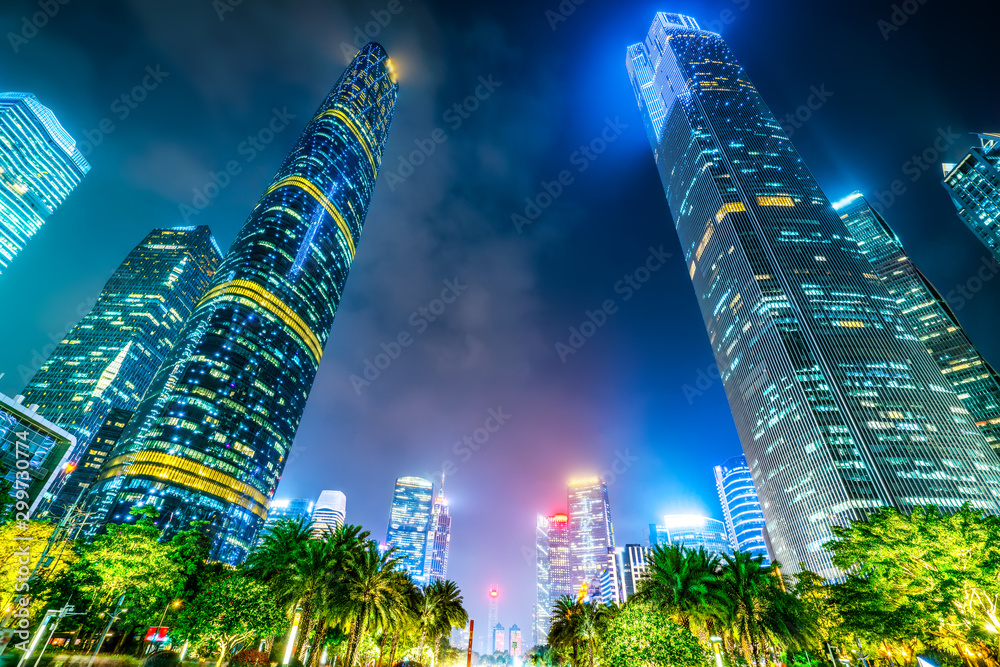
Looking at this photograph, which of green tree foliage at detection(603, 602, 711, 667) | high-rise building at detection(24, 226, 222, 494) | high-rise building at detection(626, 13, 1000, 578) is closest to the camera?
green tree foliage at detection(603, 602, 711, 667)

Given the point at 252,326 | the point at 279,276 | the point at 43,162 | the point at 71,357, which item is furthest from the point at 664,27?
the point at 71,357

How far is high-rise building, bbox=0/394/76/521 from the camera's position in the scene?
4900 centimetres

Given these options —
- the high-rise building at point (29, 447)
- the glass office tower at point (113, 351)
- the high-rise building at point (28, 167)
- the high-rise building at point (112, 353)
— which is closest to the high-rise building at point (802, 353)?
the high-rise building at point (29, 447)

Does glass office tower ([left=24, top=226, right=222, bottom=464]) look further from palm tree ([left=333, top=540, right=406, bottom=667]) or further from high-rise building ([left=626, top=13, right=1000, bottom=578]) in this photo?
high-rise building ([left=626, top=13, right=1000, bottom=578])

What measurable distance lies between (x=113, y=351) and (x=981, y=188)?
880 ft

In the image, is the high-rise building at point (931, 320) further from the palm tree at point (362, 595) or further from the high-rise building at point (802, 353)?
the palm tree at point (362, 595)

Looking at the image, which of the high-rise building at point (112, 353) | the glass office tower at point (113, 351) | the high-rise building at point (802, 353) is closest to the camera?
the high-rise building at point (802, 353)

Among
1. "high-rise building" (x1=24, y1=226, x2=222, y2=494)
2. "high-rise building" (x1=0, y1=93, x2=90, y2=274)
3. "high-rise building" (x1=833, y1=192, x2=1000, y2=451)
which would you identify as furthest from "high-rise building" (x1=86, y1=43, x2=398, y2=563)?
"high-rise building" (x1=833, y1=192, x2=1000, y2=451)

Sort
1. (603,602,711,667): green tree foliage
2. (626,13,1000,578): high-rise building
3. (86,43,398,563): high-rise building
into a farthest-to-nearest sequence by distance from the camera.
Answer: (86,43,398,563): high-rise building, (626,13,1000,578): high-rise building, (603,602,711,667): green tree foliage

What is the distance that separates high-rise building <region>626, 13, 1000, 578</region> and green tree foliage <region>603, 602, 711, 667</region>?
85.7 m

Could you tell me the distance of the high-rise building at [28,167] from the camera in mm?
136500

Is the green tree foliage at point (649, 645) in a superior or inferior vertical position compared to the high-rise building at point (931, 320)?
inferior

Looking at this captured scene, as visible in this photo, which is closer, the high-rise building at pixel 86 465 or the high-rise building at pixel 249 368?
the high-rise building at pixel 249 368

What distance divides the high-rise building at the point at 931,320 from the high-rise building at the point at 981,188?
23.5 meters
